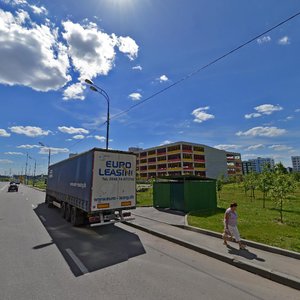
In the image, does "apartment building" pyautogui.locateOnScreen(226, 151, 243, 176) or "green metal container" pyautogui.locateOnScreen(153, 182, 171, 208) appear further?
"apartment building" pyautogui.locateOnScreen(226, 151, 243, 176)

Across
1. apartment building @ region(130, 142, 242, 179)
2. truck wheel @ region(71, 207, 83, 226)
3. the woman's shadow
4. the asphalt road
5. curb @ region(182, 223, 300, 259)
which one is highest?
apartment building @ region(130, 142, 242, 179)

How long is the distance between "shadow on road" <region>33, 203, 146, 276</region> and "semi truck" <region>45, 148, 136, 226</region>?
0.54m

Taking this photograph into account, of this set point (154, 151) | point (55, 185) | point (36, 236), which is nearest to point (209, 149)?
point (154, 151)

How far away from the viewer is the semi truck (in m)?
9.34

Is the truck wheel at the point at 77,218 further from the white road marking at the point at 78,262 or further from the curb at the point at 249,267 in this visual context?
the curb at the point at 249,267

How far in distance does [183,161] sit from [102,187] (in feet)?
230

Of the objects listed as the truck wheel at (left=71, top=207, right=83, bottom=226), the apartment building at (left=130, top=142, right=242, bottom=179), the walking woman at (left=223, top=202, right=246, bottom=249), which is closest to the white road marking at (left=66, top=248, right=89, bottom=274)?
the truck wheel at (left=71, top=207, right=83, bottom=226)

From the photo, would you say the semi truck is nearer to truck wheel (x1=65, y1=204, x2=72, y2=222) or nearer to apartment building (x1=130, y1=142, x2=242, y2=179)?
truck wheel (x1=65, y1=204, x2=72, y2=222)

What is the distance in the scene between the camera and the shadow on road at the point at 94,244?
625 cm

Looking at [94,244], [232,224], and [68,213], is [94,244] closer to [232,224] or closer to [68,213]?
[232,224]

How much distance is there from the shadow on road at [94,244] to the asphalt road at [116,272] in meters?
0.02

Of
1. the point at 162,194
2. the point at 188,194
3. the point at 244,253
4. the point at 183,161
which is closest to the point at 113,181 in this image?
the point at 244,253

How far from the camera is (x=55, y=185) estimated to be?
15.9 metres

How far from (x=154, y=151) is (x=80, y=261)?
3349 inches
